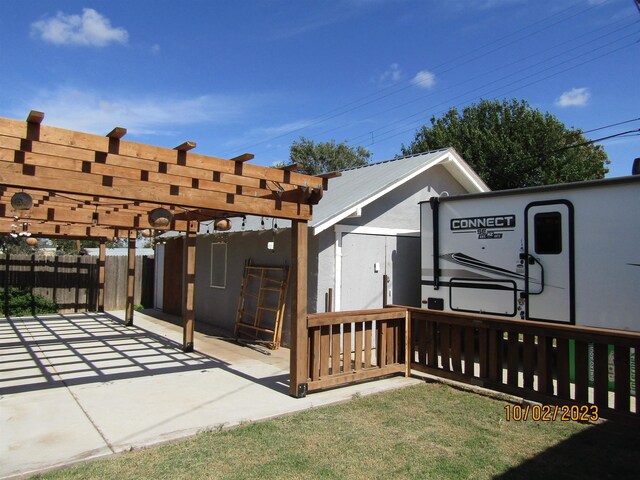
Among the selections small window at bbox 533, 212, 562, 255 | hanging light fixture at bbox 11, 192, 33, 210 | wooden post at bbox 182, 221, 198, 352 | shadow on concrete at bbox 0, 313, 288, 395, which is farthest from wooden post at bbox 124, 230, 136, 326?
small window at bbox 533, 212, 562, 255

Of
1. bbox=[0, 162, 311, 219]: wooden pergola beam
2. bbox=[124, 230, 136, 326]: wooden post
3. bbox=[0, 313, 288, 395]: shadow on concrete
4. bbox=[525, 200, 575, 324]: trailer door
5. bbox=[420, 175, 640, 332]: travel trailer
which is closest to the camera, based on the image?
bbox=[0, 162, 311, 219]: wooden pergola beam

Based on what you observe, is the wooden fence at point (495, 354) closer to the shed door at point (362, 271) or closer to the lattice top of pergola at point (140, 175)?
the lattice top of pergola at point (140, 175)

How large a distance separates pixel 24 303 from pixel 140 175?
1180 cm

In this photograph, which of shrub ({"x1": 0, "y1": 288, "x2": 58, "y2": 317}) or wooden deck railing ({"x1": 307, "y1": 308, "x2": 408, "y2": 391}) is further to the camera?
shrub ({"x1": 0, "y1": 288, "x2": 58, "y2": 317})

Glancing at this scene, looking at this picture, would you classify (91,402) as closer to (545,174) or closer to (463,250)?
(463,250)

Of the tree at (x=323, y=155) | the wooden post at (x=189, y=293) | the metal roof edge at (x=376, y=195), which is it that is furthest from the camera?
the tree at (x=323, y=155)

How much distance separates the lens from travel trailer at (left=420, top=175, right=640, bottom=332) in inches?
256

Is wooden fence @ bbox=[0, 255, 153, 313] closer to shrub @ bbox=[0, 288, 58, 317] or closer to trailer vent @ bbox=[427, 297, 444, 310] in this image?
shrub @ bbox=[0, 288, 58, 317]

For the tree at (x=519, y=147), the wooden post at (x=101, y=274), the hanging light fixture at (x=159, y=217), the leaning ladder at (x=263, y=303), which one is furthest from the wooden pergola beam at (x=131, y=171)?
the tree at (x=519, y=147)

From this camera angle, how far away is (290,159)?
1630 inches

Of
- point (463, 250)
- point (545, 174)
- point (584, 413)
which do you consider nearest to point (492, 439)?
point (584, 413)

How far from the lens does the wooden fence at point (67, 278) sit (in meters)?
14.5

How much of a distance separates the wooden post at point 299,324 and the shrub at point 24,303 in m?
11.8
